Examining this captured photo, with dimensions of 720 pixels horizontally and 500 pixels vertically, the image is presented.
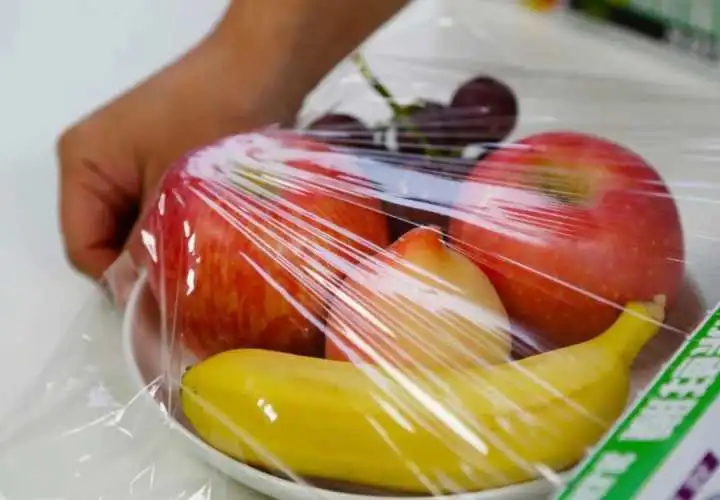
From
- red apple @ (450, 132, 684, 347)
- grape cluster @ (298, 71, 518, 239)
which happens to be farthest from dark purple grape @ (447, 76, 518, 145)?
red apple @ (450, 132, 684, 347)

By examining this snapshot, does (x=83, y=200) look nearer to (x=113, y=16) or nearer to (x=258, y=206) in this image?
(x=258, y=206)

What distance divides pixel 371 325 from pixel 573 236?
0.34 feet

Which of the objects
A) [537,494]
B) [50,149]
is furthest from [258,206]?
[50,149]

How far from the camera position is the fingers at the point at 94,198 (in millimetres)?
582

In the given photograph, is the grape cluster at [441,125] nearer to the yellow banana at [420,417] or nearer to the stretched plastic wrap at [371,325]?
the stretched plastic wrap at [371,325]

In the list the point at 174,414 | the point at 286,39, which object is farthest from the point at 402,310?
the point at 286,39

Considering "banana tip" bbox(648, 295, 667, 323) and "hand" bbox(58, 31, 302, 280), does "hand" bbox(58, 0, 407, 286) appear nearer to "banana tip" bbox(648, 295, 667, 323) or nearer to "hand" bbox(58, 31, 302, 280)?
"hand" bbox(58, 31, 302, 280)

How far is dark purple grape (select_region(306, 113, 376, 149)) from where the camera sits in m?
0.54

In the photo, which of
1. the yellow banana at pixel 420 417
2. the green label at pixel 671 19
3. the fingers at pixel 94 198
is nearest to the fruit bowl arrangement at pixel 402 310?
the yellow banana at pixel 420 417

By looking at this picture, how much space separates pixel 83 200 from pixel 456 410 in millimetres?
342

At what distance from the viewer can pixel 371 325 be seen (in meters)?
0.38

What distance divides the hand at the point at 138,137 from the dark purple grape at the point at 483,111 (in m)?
0.14

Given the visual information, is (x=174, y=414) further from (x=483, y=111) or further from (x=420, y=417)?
(x=483, y=111)

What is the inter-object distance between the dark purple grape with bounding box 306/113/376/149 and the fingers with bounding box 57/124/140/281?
14 centimetres
